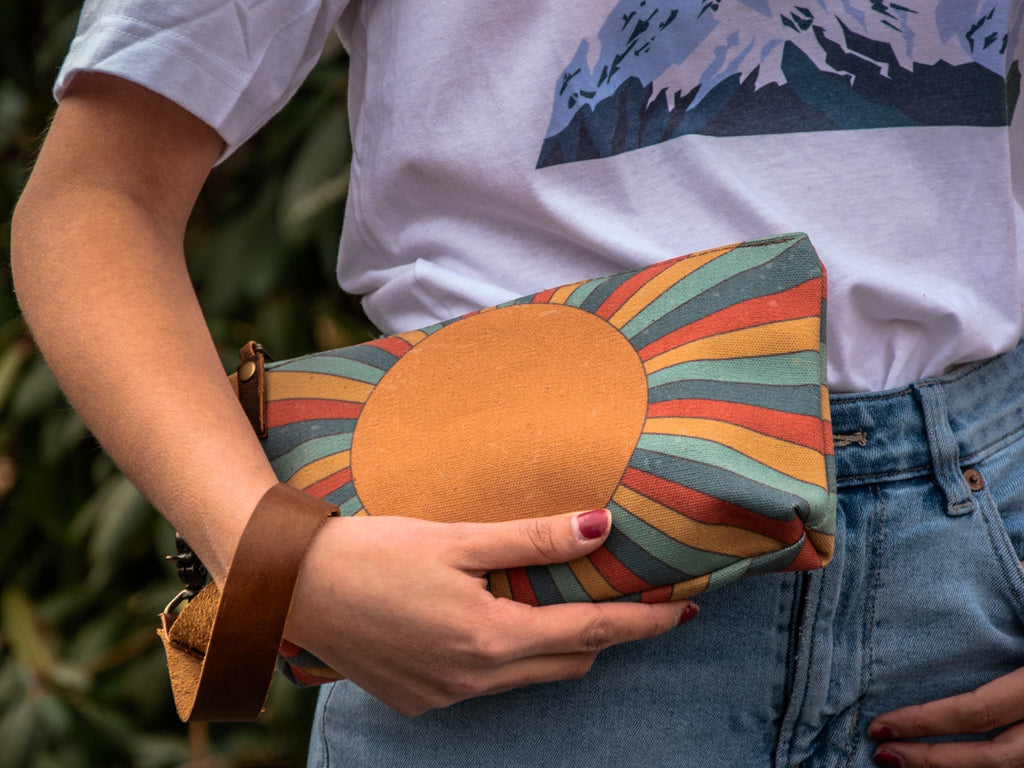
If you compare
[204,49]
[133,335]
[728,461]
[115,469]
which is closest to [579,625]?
[728,461]

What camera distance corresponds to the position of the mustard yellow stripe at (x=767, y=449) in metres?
0.56

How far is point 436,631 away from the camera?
546 mm

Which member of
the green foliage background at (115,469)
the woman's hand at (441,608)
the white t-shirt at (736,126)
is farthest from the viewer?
the green foliage background at (115,469)

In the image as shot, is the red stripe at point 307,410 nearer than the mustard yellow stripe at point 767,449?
No

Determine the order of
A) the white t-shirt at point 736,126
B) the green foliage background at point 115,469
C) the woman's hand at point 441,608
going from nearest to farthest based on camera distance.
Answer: the woman's hand at point 441,608, the white t-shirt at point 736,126, the green foliage background at point 115,469

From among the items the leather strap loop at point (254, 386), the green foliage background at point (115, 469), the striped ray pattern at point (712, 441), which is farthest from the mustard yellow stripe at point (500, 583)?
the green foliage background at point (115, 469)

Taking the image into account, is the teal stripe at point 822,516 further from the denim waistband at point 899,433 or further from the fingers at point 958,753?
the fingers at point 958,753

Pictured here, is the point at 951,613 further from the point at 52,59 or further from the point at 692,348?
the point at 52,59

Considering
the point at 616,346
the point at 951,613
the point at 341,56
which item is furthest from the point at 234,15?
the point at 341,56

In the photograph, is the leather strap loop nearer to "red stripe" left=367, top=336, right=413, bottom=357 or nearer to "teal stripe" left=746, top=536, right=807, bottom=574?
"red stripe" left=367, top=336, right=413, bottom=357

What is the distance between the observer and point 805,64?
650 millimetres

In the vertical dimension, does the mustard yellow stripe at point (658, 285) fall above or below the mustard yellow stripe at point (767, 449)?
above

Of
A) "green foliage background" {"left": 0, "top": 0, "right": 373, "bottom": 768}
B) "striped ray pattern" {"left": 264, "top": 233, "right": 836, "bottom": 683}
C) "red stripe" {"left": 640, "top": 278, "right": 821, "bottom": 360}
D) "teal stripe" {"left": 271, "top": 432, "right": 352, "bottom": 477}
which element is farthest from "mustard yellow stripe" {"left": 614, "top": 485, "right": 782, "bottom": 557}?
"green foliage background" {"left": 0, "top": 0, "right": 373, "bottom": 768}

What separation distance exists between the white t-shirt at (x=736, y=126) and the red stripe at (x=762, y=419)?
0.32 feet
